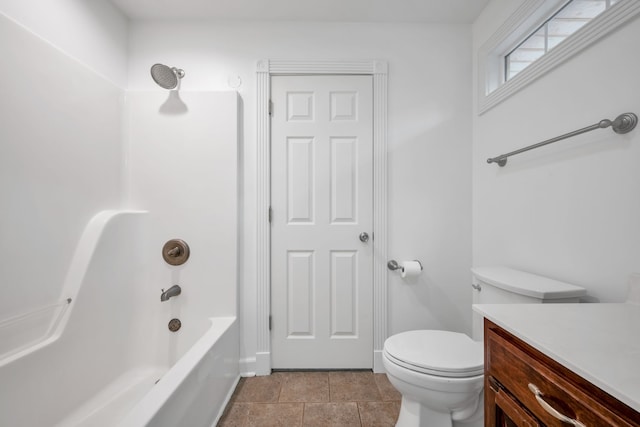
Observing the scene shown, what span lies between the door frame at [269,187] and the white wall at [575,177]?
25.8 inches

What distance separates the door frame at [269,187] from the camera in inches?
66.3

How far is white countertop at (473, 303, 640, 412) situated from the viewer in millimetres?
457

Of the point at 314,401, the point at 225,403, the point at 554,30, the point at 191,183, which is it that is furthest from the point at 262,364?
the point at 554,30

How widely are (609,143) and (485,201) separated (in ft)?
2.30

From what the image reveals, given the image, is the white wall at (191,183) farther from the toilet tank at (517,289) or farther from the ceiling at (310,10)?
the toilet tank at (517,289)

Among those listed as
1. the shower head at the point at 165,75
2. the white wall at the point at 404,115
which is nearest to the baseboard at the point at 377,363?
the white wall at the point at 404,115

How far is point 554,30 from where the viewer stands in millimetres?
1230

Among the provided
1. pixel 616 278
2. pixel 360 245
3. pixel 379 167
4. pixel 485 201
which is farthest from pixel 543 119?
pixel 360 245

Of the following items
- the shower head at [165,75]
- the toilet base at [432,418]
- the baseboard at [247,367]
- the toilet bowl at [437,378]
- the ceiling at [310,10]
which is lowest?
the baseboard at [247,367]

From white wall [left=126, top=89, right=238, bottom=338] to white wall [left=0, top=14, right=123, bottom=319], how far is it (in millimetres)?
215

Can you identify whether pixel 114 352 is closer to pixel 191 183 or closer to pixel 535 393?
pixel 191 183

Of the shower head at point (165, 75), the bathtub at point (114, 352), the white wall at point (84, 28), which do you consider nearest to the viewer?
the bathtub at point (114, 352)

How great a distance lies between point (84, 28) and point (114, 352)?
1794 millimetres

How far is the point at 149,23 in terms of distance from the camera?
169 centimetres
